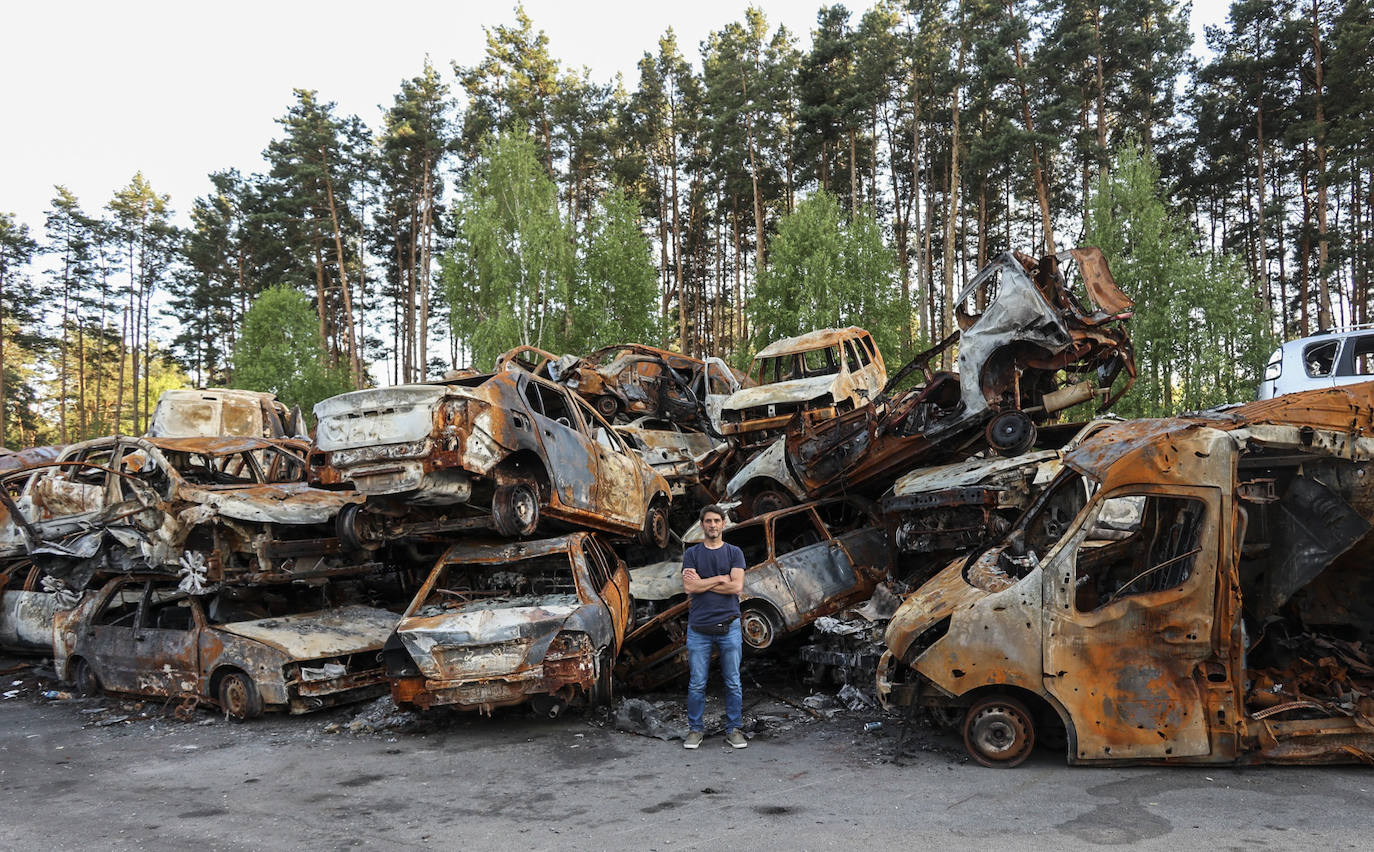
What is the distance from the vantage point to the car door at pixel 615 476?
335 inches

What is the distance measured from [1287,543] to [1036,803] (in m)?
2.72

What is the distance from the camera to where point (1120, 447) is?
511cm

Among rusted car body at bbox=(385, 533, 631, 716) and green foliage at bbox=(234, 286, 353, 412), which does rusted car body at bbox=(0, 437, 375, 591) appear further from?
green foliage at bbox=(234, 286, 353, 412)

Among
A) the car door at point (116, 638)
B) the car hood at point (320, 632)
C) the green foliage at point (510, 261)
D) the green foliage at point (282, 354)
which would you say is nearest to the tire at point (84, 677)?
the car door at point (116, 638)

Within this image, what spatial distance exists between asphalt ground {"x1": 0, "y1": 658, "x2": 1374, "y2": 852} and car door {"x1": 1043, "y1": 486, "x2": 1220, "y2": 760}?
283mm

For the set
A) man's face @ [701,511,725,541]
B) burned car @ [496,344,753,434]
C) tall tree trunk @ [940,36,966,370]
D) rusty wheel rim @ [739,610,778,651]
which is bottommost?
rusty wheel rim @ [739,610,778,651]

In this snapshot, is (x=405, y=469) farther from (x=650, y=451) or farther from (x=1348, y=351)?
(x=1348, y=351)

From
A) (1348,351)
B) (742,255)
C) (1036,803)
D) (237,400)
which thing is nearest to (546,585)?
(1036,803)

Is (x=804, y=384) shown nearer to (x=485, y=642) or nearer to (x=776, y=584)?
(x=776, y=584)

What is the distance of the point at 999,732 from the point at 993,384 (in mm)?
4761

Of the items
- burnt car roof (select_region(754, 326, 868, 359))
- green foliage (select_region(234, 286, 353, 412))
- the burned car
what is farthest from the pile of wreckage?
green foliage (select_region(234, 286, 353, 412))

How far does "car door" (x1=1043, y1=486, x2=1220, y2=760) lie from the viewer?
480 cm

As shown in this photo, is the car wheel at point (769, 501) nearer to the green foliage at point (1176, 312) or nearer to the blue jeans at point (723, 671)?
the blue jeans at point (723, 671)

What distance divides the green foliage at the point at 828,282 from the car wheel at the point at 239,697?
800 inches
